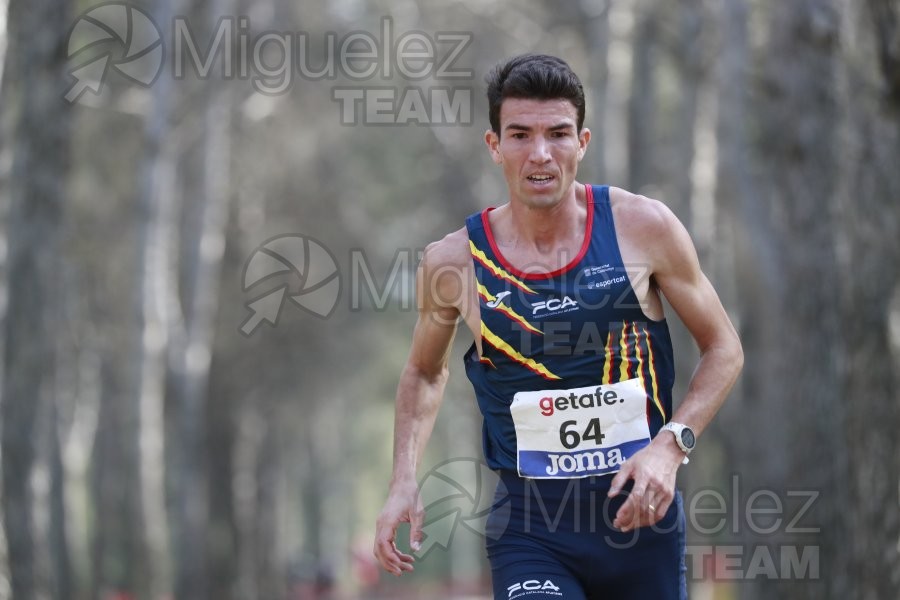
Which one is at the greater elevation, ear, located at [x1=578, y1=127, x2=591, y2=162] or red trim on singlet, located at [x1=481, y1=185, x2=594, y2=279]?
ear, located at [x1=578, y1=127, x2=591, y2=162]

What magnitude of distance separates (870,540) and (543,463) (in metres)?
4.57

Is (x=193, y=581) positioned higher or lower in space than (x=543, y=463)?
lower

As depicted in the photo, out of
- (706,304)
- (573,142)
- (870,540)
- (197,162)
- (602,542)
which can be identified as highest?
(197,162)

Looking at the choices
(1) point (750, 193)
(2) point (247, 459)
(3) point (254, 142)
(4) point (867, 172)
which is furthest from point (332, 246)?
(4) point (867, 172)

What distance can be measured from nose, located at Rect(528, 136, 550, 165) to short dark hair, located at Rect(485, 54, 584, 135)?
14cm

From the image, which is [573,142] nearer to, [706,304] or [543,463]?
[706,304]

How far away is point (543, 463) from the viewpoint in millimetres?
4676

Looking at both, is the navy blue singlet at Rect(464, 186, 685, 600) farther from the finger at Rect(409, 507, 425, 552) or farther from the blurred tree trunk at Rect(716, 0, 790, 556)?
the blurred tree trunk at Rect(716, 0, 790, 556)

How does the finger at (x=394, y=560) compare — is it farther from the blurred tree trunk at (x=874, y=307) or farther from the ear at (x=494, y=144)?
the blurred tree trunk at (x=874, y=307)

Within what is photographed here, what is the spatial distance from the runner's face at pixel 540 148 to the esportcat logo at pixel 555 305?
0.33m

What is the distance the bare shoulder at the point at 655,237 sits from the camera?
4.64 metres

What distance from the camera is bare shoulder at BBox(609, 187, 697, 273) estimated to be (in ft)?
15.2

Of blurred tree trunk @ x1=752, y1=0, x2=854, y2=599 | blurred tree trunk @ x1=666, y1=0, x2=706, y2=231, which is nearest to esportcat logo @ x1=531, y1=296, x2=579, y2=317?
blurred tree trunk @ x1=752, y1=0, x2=854, y2=599

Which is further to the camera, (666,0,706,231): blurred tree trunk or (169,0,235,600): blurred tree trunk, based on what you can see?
(169,0,235,600): blurred tree trunk
